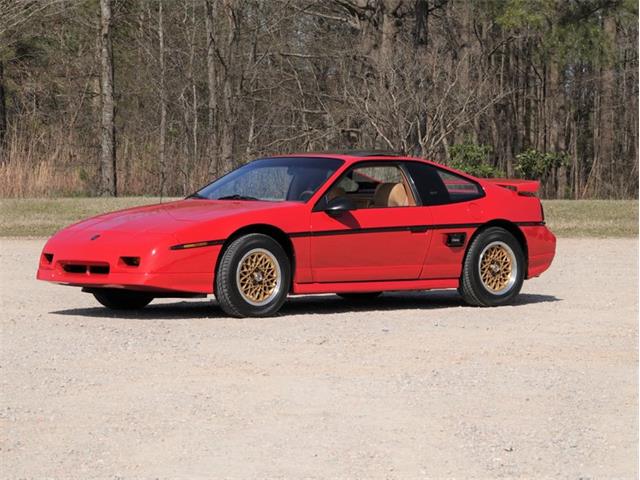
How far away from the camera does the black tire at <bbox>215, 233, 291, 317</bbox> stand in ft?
39.6

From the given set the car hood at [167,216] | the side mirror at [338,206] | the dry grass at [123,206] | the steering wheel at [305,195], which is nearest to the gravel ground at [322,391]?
the car hood at [167,216]

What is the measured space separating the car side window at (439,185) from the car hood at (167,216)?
1536 mm

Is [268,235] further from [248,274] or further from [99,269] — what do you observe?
[99,269]

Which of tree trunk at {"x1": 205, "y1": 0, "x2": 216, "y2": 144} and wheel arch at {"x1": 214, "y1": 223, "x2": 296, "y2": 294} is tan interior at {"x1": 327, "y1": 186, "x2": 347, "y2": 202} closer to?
wheel arch at {"x1": 214, "y1": 223, "x2": 296, "y2": 294}

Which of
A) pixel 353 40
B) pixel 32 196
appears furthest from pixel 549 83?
pixel 32 196

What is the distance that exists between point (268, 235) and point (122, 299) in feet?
5.69

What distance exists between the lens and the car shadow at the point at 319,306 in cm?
1291

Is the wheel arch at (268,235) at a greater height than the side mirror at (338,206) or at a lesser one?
lesser

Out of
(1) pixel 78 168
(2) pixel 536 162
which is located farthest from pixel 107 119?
(2) pixel 536 162

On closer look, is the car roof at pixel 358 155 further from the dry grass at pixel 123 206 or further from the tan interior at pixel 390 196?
the dry grass at pixel 123 206

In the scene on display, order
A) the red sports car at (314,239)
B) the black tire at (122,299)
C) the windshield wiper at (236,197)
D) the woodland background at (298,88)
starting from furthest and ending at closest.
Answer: the woodland background at (298,88) → the black tire at (122,299) → the windshield wiper at (236,197) → the red sports car at (314,239)

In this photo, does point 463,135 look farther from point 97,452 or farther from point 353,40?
point 97,452

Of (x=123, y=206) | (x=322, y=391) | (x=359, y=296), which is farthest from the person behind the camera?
(x=123, y=206)

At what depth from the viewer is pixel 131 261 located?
11969 millimetres
